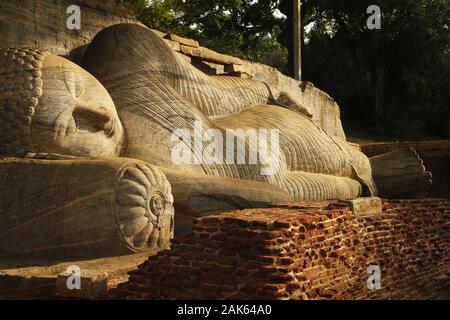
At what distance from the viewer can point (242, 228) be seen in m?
3.24

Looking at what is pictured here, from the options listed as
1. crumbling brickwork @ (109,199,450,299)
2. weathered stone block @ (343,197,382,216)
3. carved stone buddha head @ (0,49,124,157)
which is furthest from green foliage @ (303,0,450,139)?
carved stone buddha head @ (0,49,124,157)

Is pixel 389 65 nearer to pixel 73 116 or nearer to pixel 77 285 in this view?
pixel 73 116

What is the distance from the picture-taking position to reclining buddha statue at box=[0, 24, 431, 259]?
3.77m

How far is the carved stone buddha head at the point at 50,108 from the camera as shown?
4109 mm

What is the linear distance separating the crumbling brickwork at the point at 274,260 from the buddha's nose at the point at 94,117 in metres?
1.41

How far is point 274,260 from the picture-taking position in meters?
A: 3.08

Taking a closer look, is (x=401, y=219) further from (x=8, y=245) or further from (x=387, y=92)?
(x=387, y=92)

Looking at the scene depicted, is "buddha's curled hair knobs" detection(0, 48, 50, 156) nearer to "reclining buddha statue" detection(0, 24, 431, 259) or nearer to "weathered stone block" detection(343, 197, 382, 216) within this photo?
"reclining buddha statue" detection(0, 24, 431, 259)

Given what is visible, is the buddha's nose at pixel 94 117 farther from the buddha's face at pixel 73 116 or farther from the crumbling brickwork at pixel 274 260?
the crumbling brickwork at pixel 274 260

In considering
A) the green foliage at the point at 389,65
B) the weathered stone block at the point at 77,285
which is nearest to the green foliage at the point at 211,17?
the green foliage at the point at 389,65

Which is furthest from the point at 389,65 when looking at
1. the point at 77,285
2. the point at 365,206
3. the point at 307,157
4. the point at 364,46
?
the point at 77,285

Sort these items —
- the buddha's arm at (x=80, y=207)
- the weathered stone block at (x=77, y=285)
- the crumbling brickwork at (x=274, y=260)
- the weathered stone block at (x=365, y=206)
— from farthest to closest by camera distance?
the weathered stone block at (x=365, y=206)
the buddha's arm at (x=80, y=207)
the weathered stone block at (x=77, y=285)
the crumbling brickwork at (x=274, y=260)

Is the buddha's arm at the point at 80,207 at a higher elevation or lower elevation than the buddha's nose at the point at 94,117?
lower

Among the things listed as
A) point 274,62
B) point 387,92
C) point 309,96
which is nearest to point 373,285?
point 309,96
